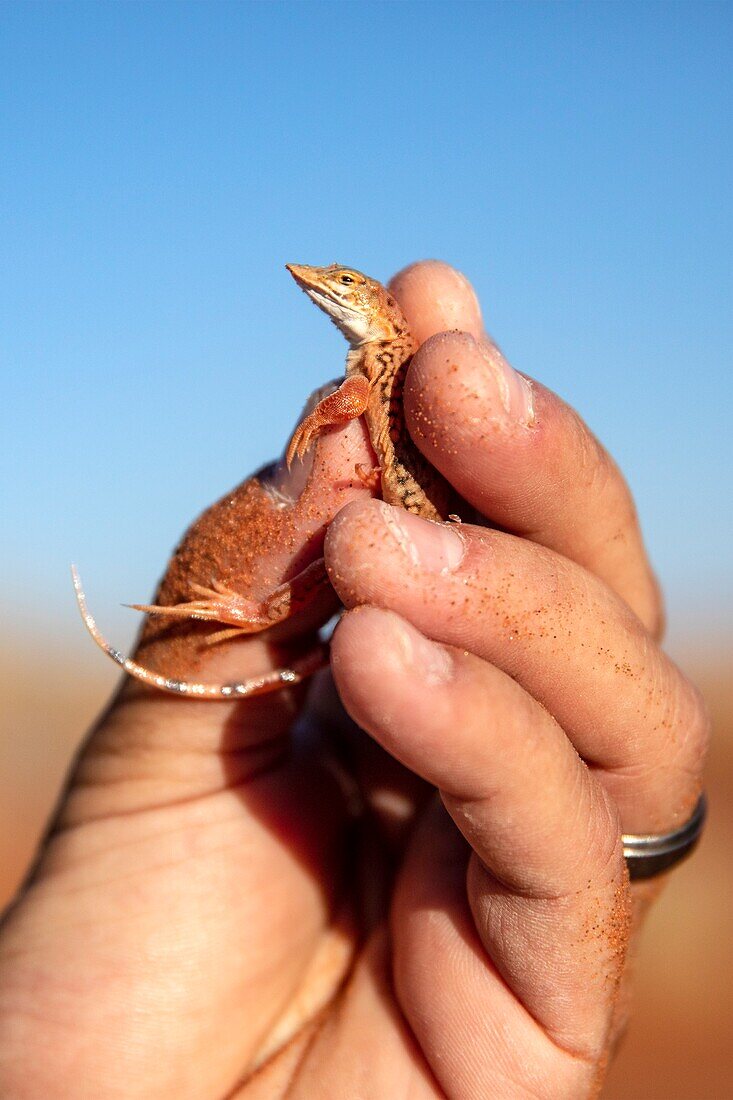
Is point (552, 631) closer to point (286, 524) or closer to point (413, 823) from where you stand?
point (286, 524)

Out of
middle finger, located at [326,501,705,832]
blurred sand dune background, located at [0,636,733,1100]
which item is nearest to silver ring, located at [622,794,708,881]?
middle finger, located at [326,501,705,832]

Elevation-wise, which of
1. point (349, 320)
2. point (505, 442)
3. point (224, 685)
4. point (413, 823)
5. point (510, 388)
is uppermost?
point (349, 320)

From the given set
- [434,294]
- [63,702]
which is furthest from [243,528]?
[63,702]

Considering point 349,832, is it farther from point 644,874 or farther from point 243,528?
point 243,528

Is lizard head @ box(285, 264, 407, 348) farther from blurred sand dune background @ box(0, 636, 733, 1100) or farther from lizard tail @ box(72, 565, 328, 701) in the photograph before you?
blurred sand dune background @ box(0, 636, 733, 1100)

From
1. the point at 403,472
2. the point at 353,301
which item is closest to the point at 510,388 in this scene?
the point at 403,472

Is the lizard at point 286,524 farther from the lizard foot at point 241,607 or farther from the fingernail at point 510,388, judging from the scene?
the fingernail at point 510,388

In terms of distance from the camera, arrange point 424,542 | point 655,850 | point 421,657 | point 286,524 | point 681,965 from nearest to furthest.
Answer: point 421,657 → point 424,542 → point 286,524 → point 655,850 → point 681,965
